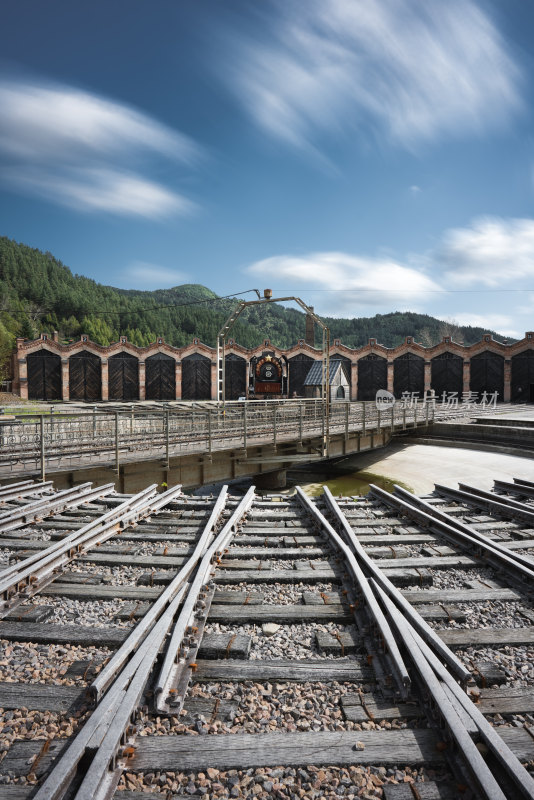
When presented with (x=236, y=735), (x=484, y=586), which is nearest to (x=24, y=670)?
(x=236, y=735)

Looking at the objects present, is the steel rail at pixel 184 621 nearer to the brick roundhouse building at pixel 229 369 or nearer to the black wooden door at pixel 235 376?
the brick roundhouse building at pixel 229 369

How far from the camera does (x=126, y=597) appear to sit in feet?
14.5

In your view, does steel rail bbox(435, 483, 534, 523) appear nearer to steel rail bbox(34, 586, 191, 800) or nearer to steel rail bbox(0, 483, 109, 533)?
steel rail bbox(34, 586, 191, 800)

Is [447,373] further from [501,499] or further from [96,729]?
[96,729]

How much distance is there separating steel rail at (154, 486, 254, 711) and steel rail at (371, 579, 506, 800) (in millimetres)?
1748

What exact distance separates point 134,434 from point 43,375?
34.7 m

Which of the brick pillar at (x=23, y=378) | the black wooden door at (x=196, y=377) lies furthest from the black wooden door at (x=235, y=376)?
the brick pillar at (x=23, y=378)

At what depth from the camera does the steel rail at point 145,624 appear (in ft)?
9.65

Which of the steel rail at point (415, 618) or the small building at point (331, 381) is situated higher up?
the small building at point (331, 381)

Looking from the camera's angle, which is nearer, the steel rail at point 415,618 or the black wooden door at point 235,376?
the steel rail at point 415,618

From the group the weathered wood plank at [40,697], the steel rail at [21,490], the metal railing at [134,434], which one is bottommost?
the weathered wood plank at [40,697]

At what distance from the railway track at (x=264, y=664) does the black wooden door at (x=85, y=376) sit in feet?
131

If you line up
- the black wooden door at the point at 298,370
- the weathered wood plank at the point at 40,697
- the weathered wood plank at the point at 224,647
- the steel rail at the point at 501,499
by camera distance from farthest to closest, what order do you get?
1. the black wooden door at the point at 298,370
2. the steel rail at the point at 501,499
3. the weathered wood plank at the point at 224,647
4. the weathered wood plank at the point at 40,697

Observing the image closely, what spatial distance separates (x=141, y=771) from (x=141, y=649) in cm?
86
